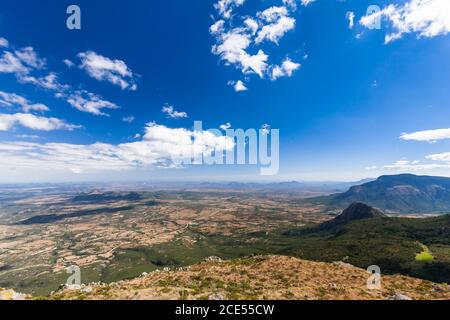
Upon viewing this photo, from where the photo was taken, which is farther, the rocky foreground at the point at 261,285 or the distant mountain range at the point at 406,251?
the distant mountain range at the point at 406,251

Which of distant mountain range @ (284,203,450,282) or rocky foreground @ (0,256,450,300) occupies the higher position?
rocky foreground @ (0,256,450,300)

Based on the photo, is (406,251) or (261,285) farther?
(406,251)

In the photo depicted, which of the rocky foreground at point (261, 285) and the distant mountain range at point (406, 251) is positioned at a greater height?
the rocky foreground at point (261, 285)

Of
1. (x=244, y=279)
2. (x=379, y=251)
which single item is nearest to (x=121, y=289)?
(x=244, y=279)

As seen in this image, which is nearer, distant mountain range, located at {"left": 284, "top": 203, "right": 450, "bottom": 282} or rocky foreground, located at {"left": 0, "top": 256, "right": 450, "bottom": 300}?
rocky foreground, located at {"left": 0, "top": 256, "right": 450, "bottom": 300}

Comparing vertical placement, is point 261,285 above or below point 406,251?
above
